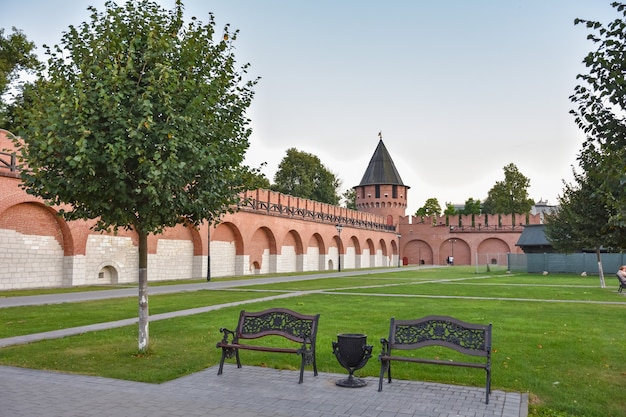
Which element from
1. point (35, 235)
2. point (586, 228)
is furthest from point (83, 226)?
point (586, 228)

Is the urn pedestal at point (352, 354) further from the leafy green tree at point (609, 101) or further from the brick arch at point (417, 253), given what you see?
the brick arch at point (417, 253)

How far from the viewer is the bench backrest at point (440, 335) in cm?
619

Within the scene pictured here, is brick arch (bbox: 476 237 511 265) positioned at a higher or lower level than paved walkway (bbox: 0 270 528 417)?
higher

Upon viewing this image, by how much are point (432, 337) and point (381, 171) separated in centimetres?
6072

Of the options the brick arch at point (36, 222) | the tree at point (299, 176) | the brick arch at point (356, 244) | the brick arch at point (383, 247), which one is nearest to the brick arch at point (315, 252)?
the brick arch at point (356, 244)

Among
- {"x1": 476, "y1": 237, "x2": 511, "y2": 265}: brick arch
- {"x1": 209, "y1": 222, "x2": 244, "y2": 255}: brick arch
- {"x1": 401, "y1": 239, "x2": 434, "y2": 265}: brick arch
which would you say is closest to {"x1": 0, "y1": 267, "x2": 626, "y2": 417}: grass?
{"x1": 209, "y1": 222, "x2": 244, "y2": 255}: brick arch

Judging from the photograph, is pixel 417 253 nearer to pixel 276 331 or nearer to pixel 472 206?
pixel 472 206

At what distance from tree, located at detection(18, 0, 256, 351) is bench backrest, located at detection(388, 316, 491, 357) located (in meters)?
3.61

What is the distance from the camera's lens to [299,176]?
198ft

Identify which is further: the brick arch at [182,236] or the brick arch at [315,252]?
the brick arch at [315,252]

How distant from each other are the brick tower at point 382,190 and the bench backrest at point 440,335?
59.1 metres

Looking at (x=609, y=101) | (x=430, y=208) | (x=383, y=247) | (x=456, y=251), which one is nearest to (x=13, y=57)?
(x=609, y=101)

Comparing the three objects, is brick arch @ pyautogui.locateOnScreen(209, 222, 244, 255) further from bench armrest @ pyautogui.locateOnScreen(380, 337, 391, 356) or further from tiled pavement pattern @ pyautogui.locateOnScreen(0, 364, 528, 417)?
bench armrest @ pyautogui.locateOnScreen(380, 337, 391, 356)

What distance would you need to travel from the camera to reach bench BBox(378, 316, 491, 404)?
20.2ft
